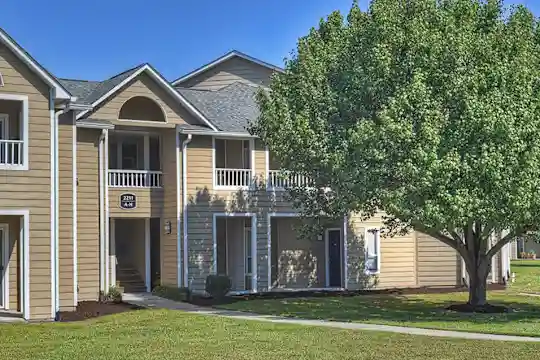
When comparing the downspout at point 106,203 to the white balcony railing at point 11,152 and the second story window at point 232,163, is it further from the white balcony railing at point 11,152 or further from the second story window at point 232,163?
the white balcony railing at point 11,152

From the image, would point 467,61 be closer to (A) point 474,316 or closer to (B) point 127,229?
(A) point 474,316

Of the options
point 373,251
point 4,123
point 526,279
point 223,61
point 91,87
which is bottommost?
point 526,279

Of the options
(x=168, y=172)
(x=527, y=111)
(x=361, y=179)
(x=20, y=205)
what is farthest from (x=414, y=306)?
(x=20, y=205)

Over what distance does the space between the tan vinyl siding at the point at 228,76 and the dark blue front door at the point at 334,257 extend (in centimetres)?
832

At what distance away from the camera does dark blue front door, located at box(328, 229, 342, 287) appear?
31.0 meters

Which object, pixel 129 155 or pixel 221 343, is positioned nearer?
pixel 221 343

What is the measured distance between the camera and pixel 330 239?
103 ft

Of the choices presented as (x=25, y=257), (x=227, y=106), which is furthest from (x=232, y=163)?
(x=25, y=257)

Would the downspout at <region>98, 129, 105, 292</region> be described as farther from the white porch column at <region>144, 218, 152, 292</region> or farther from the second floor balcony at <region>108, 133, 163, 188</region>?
the white porch column at <region>144, 218, 152, 292</region>

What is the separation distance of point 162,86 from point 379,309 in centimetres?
986

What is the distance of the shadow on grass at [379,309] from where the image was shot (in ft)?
68.5

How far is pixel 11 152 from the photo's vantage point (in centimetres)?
2102

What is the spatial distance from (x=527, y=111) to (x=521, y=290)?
42.9ft

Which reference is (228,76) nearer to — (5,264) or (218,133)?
(218,133)
